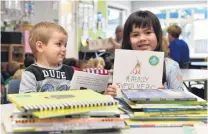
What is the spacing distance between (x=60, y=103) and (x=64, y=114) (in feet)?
0.10

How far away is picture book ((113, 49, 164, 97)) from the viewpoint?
1.19 metres

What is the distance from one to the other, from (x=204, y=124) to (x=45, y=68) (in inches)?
32.5

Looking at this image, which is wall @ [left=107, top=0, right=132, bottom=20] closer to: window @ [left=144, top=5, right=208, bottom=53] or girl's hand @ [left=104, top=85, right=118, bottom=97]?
window @ [left=144, top=5, right=208, bottom=53]

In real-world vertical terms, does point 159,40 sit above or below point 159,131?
above

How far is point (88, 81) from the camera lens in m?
1.27

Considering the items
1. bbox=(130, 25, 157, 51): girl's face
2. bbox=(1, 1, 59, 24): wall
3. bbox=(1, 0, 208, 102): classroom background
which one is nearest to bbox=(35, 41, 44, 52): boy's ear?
bbox=(130, 25, 157, 51): girl's face

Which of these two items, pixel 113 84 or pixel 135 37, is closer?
pixel 113 84

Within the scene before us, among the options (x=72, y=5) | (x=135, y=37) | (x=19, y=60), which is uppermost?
(x=72, y=5)

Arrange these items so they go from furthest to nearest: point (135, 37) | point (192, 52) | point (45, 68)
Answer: point (192, 52) < point (135, 37) < point (45, 68)

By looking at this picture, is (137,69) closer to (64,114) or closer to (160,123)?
(160,123)

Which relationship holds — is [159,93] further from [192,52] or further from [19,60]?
[192,52]

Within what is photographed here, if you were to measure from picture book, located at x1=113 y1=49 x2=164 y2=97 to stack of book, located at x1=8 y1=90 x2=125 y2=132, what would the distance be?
37 centimetres

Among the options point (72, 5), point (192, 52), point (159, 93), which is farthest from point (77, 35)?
point (159, 93)

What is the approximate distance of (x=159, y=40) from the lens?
1.67 m
